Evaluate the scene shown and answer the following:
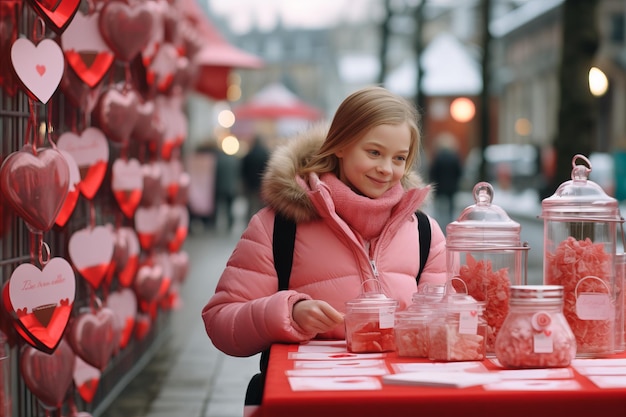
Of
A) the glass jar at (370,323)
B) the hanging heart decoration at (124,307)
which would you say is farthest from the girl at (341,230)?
the hanging heart decoration at (124,307)

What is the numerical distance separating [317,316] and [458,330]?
0.50m

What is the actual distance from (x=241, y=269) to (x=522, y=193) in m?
31.6

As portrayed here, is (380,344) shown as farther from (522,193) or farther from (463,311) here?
(522,193)

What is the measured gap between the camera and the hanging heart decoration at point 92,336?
17.7ft

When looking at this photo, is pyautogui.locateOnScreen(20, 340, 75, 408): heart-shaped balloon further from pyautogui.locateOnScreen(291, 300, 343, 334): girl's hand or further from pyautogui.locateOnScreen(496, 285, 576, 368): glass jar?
pyautogui.locateOnScreen(496, 285, 576, 368): glass jar

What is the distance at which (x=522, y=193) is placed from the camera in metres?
34.6

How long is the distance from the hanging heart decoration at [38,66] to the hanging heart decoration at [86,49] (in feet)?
3.51

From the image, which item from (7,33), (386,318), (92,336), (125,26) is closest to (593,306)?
(386,318)

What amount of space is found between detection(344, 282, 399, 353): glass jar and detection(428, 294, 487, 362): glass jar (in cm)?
22

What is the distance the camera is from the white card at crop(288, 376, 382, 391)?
8.89ft

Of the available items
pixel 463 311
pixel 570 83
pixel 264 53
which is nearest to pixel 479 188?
pixel 463 311

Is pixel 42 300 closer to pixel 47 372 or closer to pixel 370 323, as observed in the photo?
pixel 47 372

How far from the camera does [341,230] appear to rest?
3658 mm

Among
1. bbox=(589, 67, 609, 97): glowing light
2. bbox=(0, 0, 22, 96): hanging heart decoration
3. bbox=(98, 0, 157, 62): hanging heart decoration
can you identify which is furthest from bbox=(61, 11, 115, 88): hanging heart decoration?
bbox=(589, 67, 609, 97): glowing light
